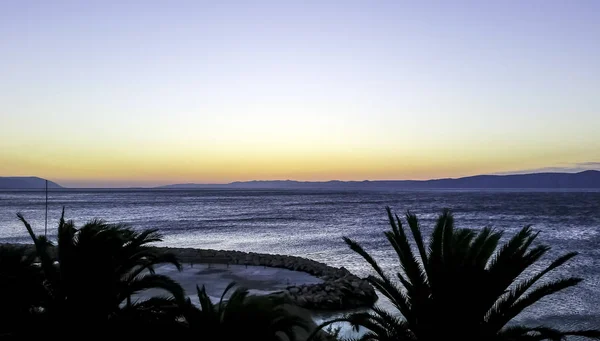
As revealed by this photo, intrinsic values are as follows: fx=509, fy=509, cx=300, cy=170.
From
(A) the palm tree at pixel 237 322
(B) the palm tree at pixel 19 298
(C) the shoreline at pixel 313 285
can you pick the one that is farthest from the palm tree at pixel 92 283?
(C) the shoreline at pixel 313 285

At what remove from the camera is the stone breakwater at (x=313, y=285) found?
21094 millimetres

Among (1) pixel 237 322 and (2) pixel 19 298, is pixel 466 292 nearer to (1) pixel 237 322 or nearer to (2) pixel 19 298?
(1) pixel 237 322

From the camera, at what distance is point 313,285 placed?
23.7 meters

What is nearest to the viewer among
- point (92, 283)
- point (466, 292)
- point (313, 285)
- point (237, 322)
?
point (237, 322)

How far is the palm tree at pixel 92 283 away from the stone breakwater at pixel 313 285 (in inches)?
156

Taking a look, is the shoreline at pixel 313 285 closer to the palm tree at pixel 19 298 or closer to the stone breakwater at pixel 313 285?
the stone breakwater at pixel 313 285

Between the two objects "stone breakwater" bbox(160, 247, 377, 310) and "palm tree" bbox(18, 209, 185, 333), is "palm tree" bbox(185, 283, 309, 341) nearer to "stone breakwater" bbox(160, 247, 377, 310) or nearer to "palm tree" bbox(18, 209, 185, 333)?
"palm tree" bbox(18, 209, 185, 333)

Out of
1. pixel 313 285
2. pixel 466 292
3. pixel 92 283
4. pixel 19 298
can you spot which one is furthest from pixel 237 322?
pixel 313 285

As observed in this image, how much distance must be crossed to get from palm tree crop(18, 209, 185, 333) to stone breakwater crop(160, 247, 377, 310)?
13.0 ft

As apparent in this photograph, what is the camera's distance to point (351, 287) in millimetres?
23375

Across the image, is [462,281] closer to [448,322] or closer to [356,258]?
[448,322]

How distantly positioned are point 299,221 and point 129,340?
2419 inches

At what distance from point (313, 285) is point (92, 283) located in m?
15.6

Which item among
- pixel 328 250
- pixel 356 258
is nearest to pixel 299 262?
pixel 356 258
